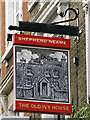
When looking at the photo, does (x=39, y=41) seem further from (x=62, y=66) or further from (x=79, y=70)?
(x=79, y=70)

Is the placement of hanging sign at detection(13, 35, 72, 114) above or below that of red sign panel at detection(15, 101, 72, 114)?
above

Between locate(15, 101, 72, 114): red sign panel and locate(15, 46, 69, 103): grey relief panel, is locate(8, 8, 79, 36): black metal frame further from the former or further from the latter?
locate(15, 101, 72, 114): red sign panel

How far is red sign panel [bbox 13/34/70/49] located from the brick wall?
3.43 ft

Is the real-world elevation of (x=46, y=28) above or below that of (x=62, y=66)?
above

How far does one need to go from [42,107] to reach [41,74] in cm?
96

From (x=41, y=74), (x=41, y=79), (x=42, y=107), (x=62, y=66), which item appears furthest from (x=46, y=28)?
(x=42, y=107)

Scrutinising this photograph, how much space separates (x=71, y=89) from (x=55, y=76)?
190cm

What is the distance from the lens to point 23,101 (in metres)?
17.4

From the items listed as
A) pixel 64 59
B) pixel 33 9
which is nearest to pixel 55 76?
pixel 64 59

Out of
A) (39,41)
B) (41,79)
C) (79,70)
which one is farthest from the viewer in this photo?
(79,70)

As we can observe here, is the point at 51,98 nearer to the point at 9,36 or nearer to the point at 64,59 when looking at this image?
the point at 64,59

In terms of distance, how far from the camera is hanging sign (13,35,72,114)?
1750 cm

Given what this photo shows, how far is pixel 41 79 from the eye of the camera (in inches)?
702

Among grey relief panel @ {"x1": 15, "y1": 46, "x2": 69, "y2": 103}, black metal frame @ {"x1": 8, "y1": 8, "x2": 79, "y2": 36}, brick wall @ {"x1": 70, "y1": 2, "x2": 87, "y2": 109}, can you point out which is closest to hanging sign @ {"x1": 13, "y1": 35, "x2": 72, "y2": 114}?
grey relief panel @ {"x1": 15, "y1": 46, "x2": 69, "y2": 103}
